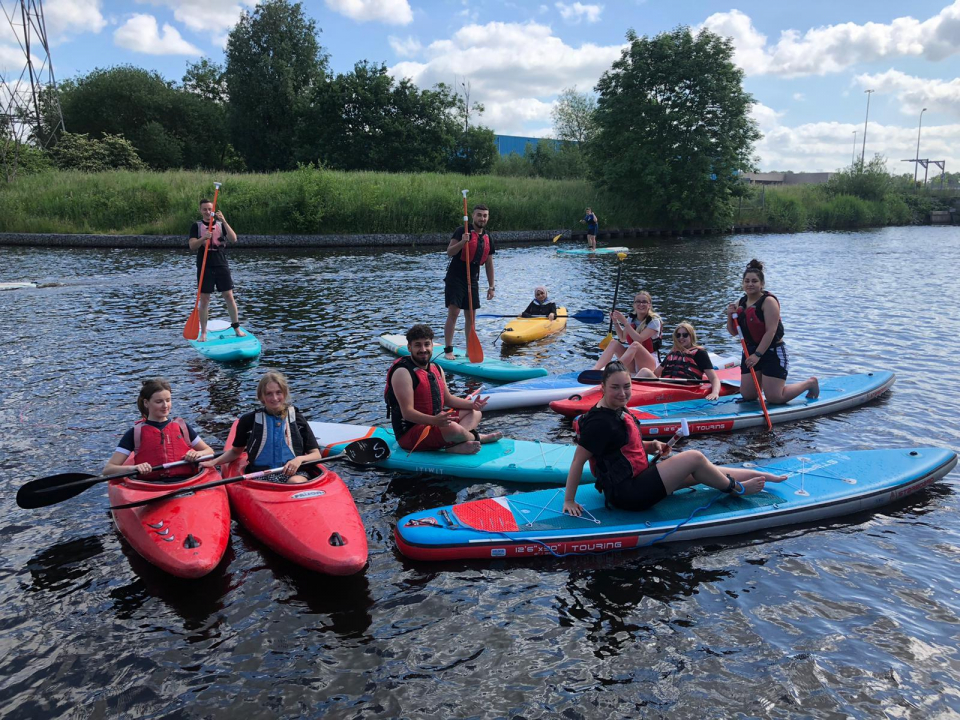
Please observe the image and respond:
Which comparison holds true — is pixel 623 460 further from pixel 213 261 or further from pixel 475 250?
pixel 213 261

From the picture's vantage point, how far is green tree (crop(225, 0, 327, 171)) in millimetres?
44031

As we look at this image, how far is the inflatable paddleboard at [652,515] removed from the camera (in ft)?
15.9

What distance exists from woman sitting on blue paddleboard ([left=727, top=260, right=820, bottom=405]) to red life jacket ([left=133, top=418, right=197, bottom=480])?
5584 mm

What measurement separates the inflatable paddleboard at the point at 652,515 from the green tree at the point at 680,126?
31694 millimetres

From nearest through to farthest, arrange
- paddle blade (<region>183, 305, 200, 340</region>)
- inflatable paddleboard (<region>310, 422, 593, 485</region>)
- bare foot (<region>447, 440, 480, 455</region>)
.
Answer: inflatable paddleboard (<region>310, 422, 593, 485</region>), bare foot (<region>447, 440, 480, 455</region>), paddle blade (<region>183, 305, 200, 340</region>)

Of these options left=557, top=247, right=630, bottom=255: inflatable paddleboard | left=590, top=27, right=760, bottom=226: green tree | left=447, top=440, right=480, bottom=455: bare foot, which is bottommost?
left=447, top=440, right=480, bottom=455: bare foot

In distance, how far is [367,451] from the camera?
6035 millimetres

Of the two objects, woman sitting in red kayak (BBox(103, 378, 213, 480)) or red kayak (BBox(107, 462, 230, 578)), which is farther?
woman sitting in red kayak (BBox(103, 378, 213, 480))

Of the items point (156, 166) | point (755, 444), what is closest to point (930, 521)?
point (755, 444)

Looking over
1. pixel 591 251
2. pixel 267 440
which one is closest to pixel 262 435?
pixel 267 440

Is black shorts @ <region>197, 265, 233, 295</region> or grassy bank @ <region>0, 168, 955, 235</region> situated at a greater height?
grassy bank @ <region>0, 168, 955, 235</region>

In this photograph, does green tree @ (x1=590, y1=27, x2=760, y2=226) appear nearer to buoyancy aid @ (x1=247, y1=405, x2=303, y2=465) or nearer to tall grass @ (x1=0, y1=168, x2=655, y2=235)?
tall grass @ (x1=0, y1=168, x2=655, y2=235)

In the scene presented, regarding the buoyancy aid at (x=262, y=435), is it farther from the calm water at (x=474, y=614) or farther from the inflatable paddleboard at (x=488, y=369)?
the inflatable paddleboard at (x=488, y=369)

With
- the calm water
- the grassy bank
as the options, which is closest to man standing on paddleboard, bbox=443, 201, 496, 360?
the calm water
